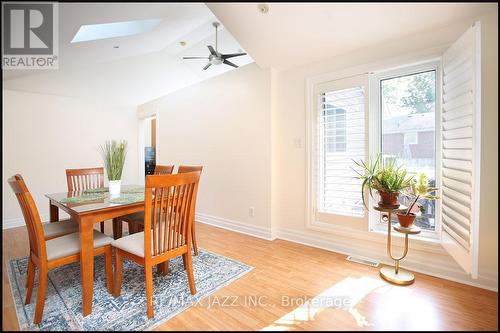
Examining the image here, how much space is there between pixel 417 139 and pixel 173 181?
2.39m

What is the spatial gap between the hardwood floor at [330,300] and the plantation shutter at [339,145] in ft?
2.10

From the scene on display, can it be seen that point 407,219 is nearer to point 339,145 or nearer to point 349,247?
point 349,247

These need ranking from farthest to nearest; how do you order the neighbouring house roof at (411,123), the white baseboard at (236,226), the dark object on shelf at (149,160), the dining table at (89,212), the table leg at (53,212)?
1. the dark object on shelf at (149,160)
2. the white baseboard at (236,226)
3. the table leg at (53,212)
4. the neighbouring house roof at (411,123)
5. the dining table at (89,212)

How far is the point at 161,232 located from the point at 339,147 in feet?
7.01

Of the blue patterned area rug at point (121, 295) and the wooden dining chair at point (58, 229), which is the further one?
the wooden dining chair at point (58, 229)

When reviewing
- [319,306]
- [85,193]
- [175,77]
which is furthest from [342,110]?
[175,77]

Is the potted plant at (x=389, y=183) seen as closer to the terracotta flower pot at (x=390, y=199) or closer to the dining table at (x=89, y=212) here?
the terracotta flower pot at (x=390, y=199)

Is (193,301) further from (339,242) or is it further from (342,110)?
(342,110)

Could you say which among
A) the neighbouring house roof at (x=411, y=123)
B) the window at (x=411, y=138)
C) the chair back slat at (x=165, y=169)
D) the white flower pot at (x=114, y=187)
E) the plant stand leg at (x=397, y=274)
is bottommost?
the plant stand leg at (x=397, y=274)

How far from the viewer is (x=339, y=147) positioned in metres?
2.86

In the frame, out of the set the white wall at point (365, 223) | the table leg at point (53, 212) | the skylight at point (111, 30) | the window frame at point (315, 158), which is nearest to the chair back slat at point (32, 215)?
the table leg at point (53, 212)

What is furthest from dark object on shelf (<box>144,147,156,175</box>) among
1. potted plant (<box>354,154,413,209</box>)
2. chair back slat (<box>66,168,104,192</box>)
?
potted plant (<box>354,154,413,209</box>)

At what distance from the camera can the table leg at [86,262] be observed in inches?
66.6

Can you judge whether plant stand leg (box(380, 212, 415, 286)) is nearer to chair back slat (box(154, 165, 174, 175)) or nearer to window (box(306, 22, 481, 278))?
window (box(306, 22, 481, 278))
